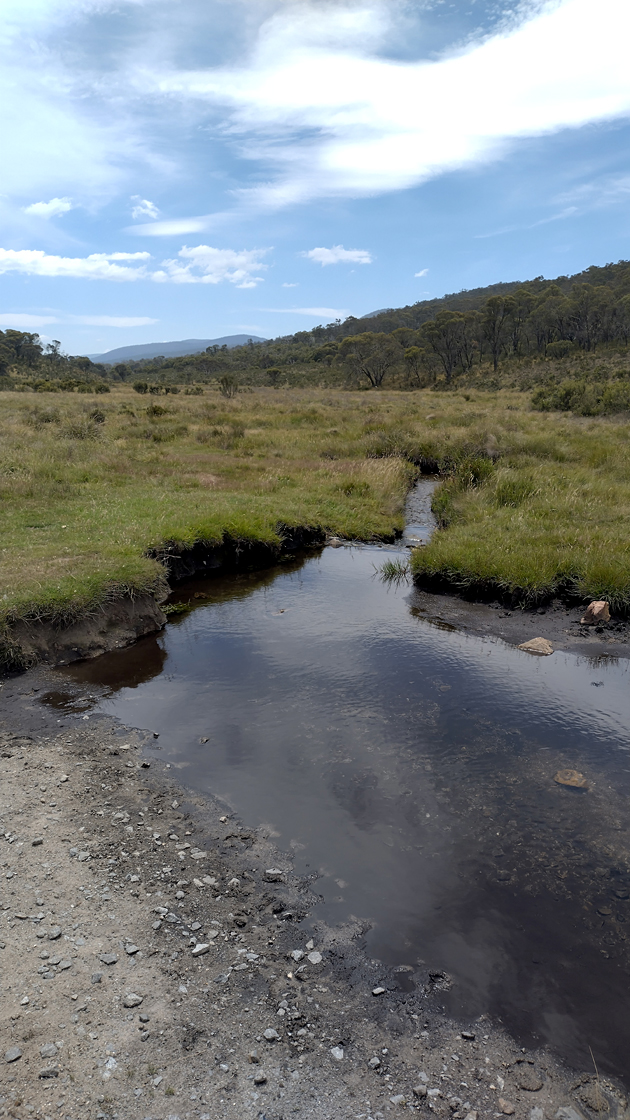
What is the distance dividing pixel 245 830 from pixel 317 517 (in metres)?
11.8

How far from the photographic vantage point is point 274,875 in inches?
205

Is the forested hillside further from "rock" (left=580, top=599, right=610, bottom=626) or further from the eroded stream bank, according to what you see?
the eroded stream bank

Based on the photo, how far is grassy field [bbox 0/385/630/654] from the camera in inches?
452

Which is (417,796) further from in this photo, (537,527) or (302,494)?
(302,494)

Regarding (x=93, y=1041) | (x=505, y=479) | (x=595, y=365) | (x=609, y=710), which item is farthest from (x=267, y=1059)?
(x=595, y=365)

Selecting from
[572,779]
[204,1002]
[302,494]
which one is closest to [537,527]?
[302,494]

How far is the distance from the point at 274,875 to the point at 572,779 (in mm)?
3462

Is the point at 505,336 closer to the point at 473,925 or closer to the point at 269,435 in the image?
the point at 269,435

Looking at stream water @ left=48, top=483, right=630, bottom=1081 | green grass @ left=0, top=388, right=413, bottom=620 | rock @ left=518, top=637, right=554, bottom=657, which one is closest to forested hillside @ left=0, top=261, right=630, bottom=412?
green grass @ left=0, top=388, right=413, bottom=620

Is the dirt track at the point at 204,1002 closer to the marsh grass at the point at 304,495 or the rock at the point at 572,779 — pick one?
the rock at the point at 572,779

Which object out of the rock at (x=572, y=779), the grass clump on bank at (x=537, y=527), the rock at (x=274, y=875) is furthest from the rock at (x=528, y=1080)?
the grass clump on bank at (x=537, y=527)

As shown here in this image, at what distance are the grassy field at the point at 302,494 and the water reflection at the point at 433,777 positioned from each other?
1.91 meters

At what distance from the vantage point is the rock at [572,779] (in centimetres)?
649

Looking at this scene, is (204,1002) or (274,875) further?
(274,875)
